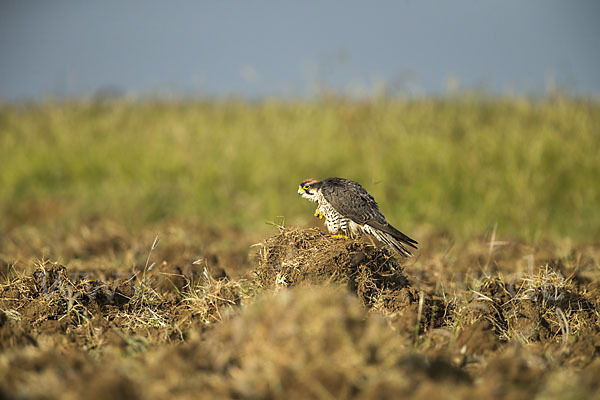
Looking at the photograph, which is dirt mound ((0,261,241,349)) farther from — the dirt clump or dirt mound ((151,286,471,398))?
dirt mound ((151,286,471,398))

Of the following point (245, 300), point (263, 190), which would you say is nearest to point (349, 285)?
point (245, 300)

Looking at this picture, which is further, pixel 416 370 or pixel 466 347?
pixel 466 347

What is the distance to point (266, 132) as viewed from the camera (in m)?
9.07

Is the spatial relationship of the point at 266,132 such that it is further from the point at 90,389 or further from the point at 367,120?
the point at 90,389

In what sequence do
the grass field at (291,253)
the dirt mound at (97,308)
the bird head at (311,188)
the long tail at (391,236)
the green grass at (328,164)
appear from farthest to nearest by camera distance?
the green grass at (328,164), the bird head at (311,188), the long tail at (391,236), the dirt mound at (97,308), the grass field at (291,253)

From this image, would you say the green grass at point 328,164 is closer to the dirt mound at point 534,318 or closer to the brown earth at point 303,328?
the brown earth at point 303,328

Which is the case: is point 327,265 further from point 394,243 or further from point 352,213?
point 394,243

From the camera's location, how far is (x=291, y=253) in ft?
9.61

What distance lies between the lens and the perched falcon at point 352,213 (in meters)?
3.27

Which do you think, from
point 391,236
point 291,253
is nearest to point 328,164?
point 391,236

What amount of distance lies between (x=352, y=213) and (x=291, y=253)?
52 cm

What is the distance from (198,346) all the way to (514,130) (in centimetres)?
668

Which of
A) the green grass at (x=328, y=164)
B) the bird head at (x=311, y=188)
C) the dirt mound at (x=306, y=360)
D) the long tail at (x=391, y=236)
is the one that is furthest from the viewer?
the green grass at (x=328, y=164)

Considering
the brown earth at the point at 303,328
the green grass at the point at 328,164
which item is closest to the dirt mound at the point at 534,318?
the brown earth at the point at 303,328
